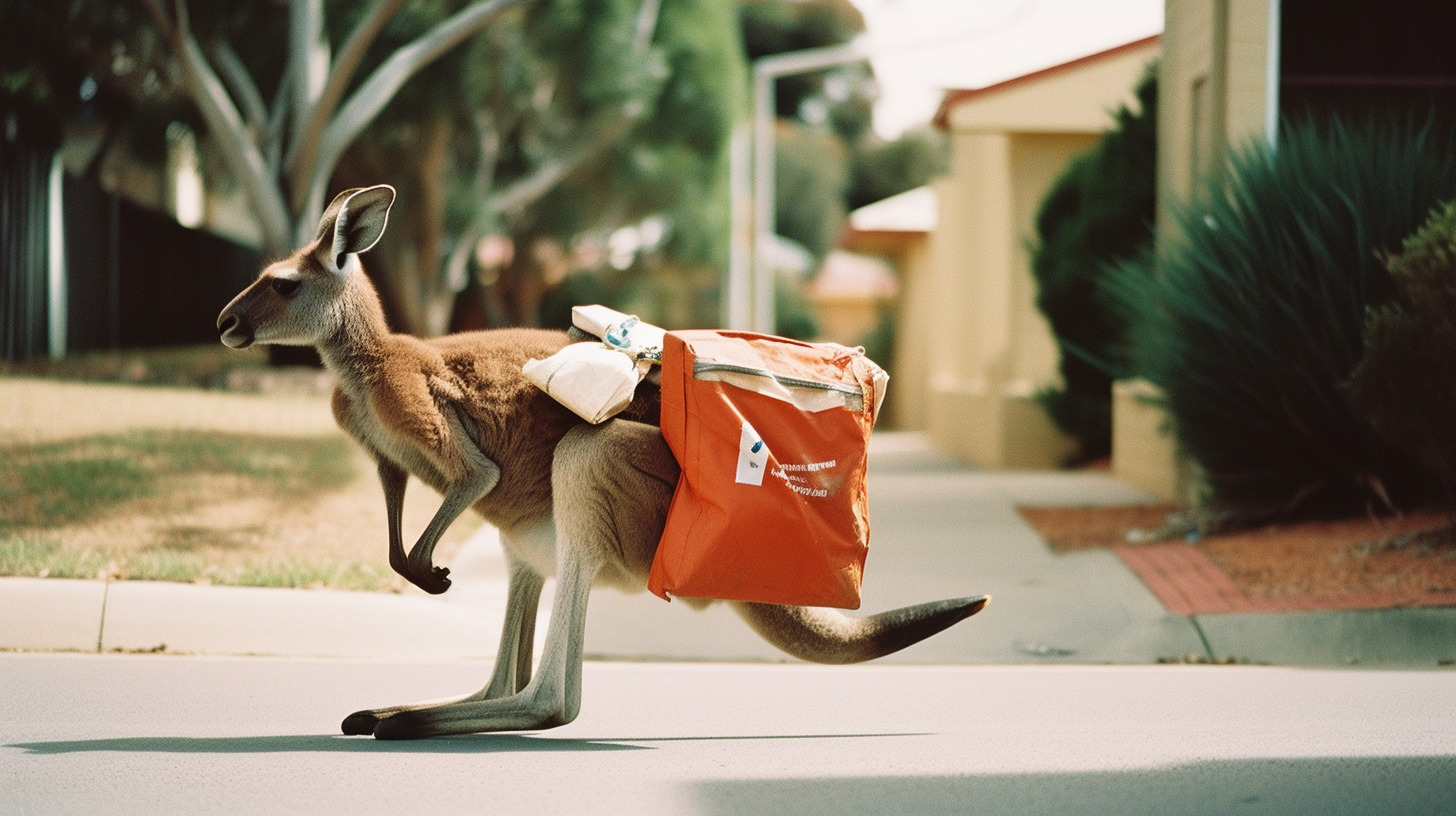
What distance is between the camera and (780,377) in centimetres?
456

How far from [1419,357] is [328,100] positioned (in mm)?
10696

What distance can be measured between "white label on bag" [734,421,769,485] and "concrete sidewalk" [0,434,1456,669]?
2.53 m

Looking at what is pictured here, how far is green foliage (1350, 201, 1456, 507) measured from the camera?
696 cm

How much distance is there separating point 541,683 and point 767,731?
3.28 feet

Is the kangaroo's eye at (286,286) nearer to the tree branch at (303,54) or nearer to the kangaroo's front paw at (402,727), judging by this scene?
the kangaroo's front paw at (402,727)

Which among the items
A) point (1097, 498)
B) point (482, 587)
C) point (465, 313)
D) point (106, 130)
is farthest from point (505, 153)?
point (482, 587)

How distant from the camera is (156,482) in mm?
8656

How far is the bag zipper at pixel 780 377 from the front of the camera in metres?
4.49

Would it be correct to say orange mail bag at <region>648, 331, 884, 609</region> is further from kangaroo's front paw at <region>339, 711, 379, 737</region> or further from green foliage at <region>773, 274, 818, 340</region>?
green foliage at <region>773, 274, 818, 340</region>

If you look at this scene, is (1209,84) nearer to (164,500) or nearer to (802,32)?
(164,500)

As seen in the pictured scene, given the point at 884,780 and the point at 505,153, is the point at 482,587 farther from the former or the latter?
the point at 505,153

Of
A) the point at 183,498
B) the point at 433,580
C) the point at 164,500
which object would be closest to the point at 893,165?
the point at 183,498

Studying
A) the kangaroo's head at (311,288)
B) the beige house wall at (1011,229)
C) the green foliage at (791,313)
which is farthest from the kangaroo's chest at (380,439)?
the green foliage at (791,313)

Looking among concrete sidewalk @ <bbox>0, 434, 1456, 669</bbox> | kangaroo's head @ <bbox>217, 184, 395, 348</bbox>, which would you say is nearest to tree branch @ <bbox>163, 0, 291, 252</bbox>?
concrete sidewalk @ <bbox>0, 434, 1456, 669</bbox>
